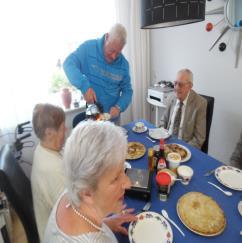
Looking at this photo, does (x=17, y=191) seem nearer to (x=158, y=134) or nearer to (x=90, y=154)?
(x=90, y=154)

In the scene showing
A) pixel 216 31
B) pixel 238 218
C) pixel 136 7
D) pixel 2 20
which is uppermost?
pixel 136 7

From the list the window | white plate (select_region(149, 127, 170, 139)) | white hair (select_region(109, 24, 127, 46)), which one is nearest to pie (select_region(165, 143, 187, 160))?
white plate (select_region(149, 127, 170, 139))

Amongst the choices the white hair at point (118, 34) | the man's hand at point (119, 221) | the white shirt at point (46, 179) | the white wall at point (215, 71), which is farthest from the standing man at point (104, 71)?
the man's hand at point (119, 221)

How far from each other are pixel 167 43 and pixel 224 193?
236cm

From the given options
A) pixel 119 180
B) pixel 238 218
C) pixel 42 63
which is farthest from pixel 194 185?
pixel 42 63

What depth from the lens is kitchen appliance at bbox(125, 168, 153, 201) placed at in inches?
39.7

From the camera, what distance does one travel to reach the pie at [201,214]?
85 centimetres

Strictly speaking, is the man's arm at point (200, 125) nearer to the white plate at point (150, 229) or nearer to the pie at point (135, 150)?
the pie at point (135, 150)

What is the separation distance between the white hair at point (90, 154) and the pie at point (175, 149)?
839 millimetres

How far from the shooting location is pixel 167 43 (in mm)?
2873

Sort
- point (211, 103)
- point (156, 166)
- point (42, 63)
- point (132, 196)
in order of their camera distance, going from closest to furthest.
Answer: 1. point (132, 196)
2. point (156, 166)
3. point (211, 103)
4. point (42, 63)

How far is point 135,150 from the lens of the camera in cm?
144

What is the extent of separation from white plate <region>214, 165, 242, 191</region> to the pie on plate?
0.70 ft

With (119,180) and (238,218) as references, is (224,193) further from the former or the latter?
(119,180)
